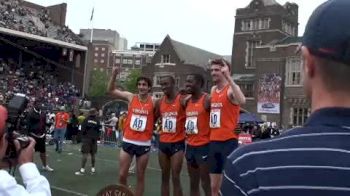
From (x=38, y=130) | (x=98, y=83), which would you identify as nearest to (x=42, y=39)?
(x=38, y=130)

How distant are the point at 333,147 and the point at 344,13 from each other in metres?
0.39

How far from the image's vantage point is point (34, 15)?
5125 cm

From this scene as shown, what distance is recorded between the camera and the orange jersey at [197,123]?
756 centimetres

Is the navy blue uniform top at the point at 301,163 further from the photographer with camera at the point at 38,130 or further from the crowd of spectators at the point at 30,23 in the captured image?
the crowd of spectators at the point at 30,23

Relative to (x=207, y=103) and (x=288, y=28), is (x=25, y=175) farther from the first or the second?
(x=288, y=28)

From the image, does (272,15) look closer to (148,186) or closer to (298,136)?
(148,186)

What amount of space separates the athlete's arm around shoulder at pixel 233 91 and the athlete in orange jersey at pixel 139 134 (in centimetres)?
151

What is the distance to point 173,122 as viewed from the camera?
7844 millimetres

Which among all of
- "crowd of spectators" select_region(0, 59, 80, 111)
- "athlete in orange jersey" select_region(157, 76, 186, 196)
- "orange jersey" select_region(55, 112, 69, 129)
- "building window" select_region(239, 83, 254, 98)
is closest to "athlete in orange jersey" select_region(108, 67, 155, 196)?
"athlete in orange jersey" select_region(157, 76, 186, 196)

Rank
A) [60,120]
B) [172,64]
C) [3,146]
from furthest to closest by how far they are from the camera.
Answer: [172,64], [60,120], [3,146]

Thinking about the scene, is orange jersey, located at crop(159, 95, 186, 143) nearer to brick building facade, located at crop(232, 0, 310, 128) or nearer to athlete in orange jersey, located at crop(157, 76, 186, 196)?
athlete in orange jersey, located at crop(157, 76, 186, 196)

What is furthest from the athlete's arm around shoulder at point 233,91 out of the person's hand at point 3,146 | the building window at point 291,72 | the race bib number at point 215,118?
the building window at point 291,72

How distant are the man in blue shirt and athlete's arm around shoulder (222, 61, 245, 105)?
4.88 meters

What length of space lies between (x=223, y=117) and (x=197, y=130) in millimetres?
545
